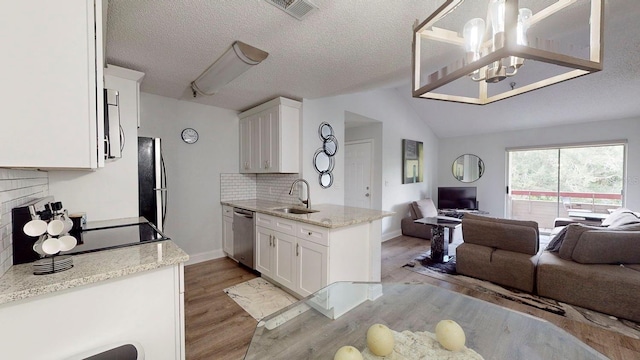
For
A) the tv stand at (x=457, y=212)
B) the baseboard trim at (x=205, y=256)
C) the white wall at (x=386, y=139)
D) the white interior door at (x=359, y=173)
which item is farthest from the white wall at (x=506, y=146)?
the baseboard trim at (x=205, y=256)

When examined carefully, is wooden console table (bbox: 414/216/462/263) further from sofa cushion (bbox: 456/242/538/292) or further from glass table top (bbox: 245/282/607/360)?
glass table top (bbox: 245/282/607/360)

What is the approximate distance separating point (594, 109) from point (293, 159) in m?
5.50

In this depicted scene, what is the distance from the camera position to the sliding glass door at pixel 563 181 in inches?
184

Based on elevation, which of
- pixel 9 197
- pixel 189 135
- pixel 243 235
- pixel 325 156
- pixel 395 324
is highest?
pixel 189 135

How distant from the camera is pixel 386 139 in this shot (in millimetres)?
4906

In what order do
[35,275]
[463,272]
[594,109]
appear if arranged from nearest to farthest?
1. [35,275]
2. [463,272]
3. [594,109]

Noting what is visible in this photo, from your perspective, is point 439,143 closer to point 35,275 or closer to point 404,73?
point 404,73

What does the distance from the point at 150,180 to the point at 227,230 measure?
1.39 meters

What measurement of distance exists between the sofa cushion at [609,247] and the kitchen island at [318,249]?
188 centimetres

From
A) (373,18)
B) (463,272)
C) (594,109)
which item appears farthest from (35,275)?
(594,109)

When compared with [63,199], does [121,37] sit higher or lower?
higher

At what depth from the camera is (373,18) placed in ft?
5.34

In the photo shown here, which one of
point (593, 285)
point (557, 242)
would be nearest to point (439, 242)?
point (557, 242)

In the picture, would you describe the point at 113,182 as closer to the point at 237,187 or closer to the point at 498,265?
the point at 237,187
